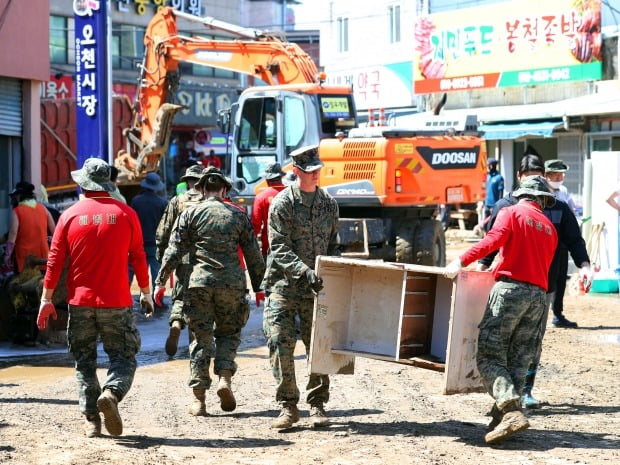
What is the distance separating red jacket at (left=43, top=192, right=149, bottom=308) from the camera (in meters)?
7.23

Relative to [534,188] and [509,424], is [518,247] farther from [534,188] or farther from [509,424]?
[509,424]

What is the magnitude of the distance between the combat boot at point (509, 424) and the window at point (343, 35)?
34223mm

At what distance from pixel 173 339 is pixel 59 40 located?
94.0 feet

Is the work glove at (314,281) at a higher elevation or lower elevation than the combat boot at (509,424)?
higher

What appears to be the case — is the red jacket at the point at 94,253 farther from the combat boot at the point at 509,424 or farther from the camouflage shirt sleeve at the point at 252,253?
the combat boot at the point at 509,424

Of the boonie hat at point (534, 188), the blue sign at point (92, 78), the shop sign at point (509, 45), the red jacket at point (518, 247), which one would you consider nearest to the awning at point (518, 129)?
the shop sign at point (509, 45)

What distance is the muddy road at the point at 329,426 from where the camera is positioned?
680 centimetres

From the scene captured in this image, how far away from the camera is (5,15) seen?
12.7 meters

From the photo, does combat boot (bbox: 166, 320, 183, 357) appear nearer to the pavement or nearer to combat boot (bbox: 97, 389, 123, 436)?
the pavement

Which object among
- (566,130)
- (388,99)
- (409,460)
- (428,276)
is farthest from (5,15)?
(388,99)

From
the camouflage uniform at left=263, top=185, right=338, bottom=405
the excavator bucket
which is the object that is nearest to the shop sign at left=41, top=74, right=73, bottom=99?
the excavator bucket

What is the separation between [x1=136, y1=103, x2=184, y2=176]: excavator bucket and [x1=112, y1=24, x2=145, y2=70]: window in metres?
19.3

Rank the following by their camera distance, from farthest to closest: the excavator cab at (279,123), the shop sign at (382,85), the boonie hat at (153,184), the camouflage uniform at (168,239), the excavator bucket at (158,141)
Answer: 1. the shop sign at (382,85)
2. the excavator bucket at (158,141)
3. the excavator cab at (279,123)
4. the boonie hat at (153,184)
5. the camouflage uniform at (168,239)

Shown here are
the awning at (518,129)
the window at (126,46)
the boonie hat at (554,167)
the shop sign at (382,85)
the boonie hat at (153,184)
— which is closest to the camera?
the boonie hat at (554,167)
